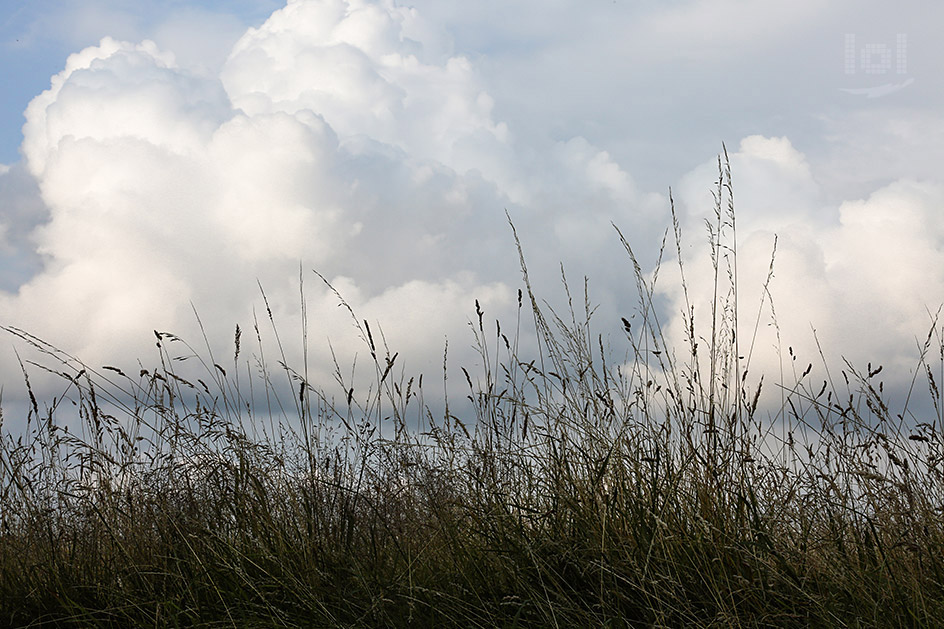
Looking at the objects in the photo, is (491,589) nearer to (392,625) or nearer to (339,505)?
(392,625)

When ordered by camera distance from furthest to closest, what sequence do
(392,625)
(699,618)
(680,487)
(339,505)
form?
(339,505)
(680,487)
(392,625)
(699,618)

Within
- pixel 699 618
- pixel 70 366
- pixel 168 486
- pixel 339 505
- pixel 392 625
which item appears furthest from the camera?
pixel 70 366

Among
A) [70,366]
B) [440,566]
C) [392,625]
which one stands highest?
[70,366]

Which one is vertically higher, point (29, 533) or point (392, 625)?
point (29, 533)

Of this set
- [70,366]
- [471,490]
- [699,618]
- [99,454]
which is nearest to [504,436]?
[471,490]

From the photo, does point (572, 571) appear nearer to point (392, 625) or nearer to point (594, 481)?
point (594, 481)

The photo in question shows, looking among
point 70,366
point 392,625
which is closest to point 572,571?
point 392,625

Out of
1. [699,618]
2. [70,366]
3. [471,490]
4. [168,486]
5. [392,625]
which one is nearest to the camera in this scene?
[699,618]

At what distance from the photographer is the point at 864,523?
2.48m

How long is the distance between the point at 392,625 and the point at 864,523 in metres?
1.52

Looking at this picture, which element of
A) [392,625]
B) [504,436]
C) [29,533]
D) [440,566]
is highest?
[504,436]

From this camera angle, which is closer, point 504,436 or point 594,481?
point 594,481

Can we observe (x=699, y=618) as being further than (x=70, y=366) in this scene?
No

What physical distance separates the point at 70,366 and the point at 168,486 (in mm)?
757
